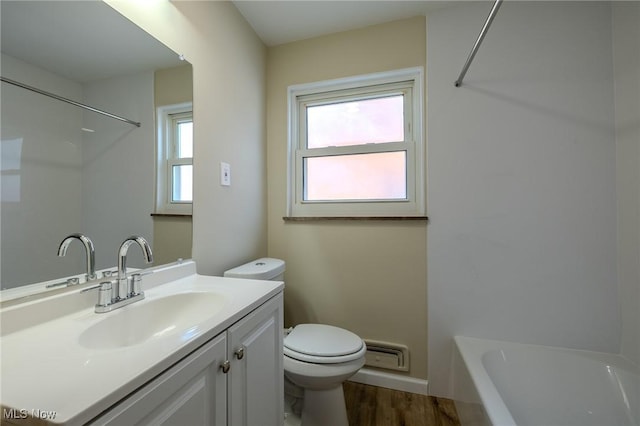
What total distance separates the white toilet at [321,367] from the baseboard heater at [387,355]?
1.27 feet

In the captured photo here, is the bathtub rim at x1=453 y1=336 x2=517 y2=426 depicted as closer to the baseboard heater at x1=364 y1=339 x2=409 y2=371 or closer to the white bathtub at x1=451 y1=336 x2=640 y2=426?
the white bathtub at x1=451 y1=336 x2=640 y2=426

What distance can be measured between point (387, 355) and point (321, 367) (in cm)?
65

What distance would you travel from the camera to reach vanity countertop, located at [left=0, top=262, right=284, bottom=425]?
382mm

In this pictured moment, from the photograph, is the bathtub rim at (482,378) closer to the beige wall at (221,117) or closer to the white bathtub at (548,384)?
the white bathtub at (548,384)

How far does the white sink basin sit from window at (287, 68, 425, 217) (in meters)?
1.01

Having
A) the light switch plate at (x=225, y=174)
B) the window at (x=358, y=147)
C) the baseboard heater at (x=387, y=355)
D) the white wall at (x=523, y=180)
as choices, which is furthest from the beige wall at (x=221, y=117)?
the white wall at (x=523, y=180)

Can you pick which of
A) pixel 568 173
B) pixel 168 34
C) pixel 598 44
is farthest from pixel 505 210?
pixel 168 34

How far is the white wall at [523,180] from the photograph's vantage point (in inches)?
52.9

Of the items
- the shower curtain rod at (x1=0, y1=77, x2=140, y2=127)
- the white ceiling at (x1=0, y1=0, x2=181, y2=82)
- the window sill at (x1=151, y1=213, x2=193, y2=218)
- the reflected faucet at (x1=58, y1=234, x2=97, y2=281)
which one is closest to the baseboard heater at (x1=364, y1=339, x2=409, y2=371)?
the window sill at (x1=151, y1=213, x2=193, y2=218)

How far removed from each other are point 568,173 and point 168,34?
211 cm

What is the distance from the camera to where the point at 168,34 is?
1.09 meters

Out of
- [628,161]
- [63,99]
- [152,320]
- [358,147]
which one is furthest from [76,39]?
[628,161]

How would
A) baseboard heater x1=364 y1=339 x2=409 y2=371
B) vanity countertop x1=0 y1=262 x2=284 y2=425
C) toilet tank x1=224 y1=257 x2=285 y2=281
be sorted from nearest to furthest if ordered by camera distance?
vanity countertop x1=0 y1=262 x2=284 y2=425 → toilet tank x1=224 y1=257 x2=285 y2=281 → baseboard heater x1=364 y1=339 x2=409 y2=371

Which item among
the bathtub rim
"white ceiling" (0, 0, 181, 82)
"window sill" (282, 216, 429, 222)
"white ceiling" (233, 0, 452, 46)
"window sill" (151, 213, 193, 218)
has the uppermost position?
"white ceiling" (233, 0, 452, 46)
